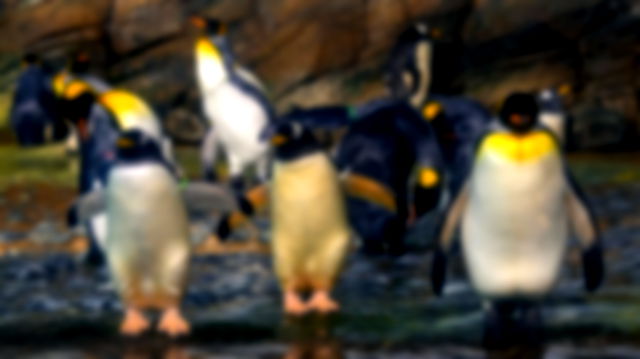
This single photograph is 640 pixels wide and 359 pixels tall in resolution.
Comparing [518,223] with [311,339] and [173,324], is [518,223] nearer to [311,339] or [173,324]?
[311,339]

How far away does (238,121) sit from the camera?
10.4 metres

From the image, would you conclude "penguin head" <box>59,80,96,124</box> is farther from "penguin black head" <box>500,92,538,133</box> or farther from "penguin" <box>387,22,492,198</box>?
"penguin black head" <box>500,92,538,133</box>

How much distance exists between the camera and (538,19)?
12953 mm

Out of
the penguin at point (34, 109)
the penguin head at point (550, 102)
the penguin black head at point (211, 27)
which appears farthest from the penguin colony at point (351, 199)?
the penguin at point (34, 109)

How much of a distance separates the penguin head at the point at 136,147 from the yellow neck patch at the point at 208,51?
16.7 feet

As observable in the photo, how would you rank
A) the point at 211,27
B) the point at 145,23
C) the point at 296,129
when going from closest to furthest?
1. the point at 296,129
2. the point at 211,27
3. the point at 145,23

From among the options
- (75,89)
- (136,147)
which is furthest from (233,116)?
(136,147)

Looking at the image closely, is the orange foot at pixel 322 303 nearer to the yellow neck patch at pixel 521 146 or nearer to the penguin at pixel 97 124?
the yellow neck patch at pixel 521 146

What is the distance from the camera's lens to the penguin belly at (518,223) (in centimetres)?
526

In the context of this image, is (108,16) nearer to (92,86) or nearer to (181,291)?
(92,86)

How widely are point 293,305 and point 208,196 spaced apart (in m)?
0.58

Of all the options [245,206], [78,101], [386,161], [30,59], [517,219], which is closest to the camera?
[517,219]

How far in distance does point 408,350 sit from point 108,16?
1002 centimetres

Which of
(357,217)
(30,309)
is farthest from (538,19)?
(30,309)
